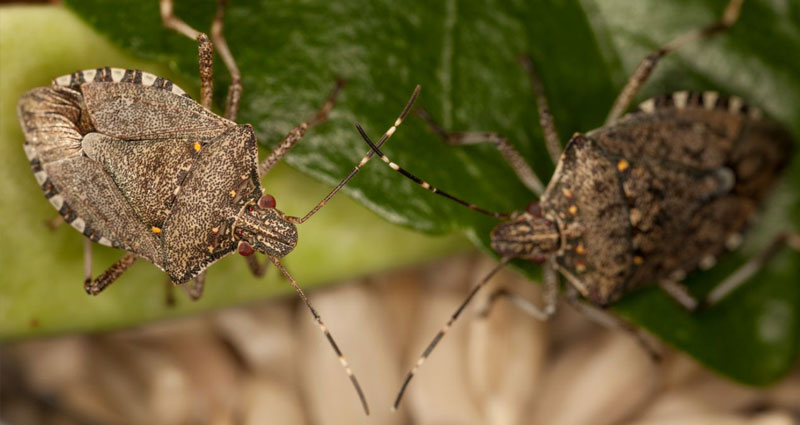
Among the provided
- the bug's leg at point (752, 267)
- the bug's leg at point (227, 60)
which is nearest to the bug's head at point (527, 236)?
the bug's leg at point (752, 267)

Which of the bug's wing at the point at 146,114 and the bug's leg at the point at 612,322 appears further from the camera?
the bug's leg at the point at 612,322

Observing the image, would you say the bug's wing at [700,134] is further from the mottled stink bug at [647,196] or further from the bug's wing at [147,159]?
the bug's wing at [147,159]

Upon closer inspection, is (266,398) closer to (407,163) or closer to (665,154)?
(407,163)

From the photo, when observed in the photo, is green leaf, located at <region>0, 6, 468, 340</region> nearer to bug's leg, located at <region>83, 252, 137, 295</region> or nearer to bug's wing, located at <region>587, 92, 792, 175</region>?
bug's leg, located at <region>83, 252, 137, 295</region>

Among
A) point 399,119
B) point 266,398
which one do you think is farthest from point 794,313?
point 266,398

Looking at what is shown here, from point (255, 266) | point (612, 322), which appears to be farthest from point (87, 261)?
point (612, 322)
